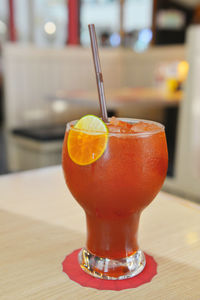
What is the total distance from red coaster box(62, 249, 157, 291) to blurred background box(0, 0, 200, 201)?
188 centimetres

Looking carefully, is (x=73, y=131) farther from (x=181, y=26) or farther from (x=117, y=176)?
(x=181, y=26)

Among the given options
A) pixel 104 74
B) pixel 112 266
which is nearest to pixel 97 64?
pixel 112 266

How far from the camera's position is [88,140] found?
0.50 m

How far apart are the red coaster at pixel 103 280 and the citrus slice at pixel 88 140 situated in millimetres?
156

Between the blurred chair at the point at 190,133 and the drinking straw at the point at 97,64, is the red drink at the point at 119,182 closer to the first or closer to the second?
the drinking straw at the point at 97,64

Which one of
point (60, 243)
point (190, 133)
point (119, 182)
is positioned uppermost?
point (119, 182)

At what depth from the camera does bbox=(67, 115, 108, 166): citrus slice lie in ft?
1.62

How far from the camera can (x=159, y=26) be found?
17.3ft

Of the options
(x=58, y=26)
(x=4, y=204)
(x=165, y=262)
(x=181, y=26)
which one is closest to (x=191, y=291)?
(x=165, y=262)

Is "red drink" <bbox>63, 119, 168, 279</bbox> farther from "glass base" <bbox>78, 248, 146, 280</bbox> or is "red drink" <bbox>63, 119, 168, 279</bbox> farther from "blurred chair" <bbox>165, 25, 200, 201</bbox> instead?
"blurred chair" <bbox>165, 25, 200, 201</bbox>

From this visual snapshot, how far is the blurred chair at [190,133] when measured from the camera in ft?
7.41

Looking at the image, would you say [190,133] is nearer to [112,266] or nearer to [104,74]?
[112,266]

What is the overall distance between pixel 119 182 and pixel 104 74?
391 cm

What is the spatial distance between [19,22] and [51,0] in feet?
1.64
